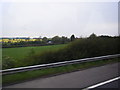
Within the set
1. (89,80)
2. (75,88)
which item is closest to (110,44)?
(89,80)

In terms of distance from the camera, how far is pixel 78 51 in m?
13.0

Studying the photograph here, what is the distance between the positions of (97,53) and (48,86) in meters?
9.63

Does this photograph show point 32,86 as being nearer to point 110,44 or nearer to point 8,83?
point 8,83

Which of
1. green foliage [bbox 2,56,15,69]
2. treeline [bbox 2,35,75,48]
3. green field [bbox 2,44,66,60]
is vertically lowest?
green foliage [bbox 2,56,15,69]

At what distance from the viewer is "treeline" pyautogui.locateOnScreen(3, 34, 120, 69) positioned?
10.4 m

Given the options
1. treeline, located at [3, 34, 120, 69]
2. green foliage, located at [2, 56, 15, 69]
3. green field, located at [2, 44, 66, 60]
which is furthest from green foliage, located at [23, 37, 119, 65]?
green foliage, located at [2, 56, 15, 69]

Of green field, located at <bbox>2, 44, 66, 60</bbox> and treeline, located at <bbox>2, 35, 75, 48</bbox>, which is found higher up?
treeline, located at <bbox>2, 35, 75, 48</bbox>

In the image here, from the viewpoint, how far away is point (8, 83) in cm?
551

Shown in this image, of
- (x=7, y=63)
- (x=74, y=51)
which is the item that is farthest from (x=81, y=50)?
(x=7, y=63)

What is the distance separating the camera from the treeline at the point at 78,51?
1041cm

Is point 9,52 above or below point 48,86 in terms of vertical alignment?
above

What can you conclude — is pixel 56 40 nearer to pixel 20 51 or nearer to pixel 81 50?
pixel 81 50

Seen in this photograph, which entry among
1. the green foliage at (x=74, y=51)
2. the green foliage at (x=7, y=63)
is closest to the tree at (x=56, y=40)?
the green foliage at (x=74, y=51)

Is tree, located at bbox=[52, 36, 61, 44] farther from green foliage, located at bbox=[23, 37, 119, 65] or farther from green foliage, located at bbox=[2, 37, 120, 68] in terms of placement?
green foliage, located at bbox=[23, 37, 119, 65]
